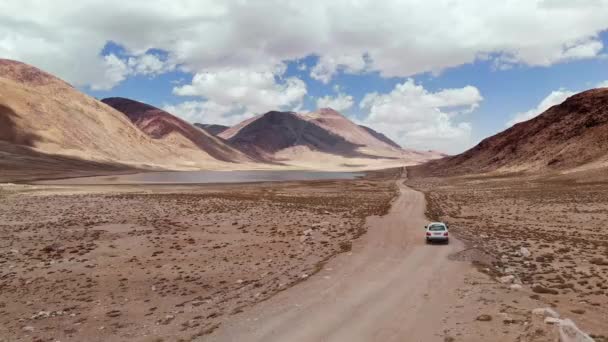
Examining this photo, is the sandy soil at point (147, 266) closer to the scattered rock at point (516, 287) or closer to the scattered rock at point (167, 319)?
the scattered rock at point (167, 319)

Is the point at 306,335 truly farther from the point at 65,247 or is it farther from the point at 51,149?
the point at 51,149

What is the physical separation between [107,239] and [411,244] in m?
19.9

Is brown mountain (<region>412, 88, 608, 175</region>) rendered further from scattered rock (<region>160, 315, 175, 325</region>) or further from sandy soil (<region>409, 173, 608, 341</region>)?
scattered rock (<region>160, 315, 175, 325</region>)

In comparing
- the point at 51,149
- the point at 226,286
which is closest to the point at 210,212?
the point at 226,286

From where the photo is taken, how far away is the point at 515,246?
27859mm

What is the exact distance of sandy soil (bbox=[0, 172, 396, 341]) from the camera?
16.5 meters

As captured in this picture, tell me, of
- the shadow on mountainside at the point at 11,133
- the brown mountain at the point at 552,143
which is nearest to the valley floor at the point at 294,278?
the brown mountain at the point at 552,143

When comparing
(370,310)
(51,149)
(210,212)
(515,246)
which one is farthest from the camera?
(51,149)

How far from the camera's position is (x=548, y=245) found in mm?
27812

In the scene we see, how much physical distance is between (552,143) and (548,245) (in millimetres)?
110987

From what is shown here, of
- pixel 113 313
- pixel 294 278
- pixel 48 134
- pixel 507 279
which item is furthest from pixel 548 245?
pixel 48 134

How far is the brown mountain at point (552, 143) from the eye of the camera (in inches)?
4178

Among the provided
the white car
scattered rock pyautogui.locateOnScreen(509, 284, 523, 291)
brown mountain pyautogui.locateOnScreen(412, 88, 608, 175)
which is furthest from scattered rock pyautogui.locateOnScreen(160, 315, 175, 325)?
brown mountain pyautogui.locateOnScreen(412, 88, 608, 175)

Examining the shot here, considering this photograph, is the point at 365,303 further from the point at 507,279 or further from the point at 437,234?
the point at 437,234
